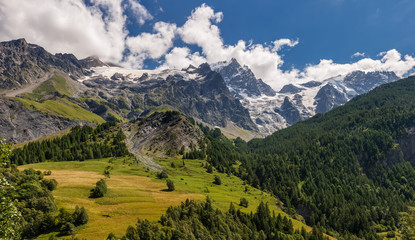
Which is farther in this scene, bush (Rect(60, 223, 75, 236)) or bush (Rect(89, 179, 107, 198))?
bush (Rect(89, 179, 107, 198))

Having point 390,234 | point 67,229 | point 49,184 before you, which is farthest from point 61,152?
point 390,234

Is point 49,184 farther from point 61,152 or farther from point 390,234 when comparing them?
point 390,234

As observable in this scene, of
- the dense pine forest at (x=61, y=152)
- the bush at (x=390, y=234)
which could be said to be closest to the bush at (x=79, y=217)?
the dense pine forest at (x=61, y=152)

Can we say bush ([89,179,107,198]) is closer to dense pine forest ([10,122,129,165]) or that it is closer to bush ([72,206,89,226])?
bush ([72,206,89,226])

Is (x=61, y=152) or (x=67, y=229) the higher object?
(x=61, y=152)

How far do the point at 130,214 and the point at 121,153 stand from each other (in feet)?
405

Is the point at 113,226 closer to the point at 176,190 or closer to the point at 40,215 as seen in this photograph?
the point at 40,215

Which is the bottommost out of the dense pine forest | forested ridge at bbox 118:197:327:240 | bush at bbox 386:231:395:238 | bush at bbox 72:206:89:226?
bush at bbox 386:231:395:238

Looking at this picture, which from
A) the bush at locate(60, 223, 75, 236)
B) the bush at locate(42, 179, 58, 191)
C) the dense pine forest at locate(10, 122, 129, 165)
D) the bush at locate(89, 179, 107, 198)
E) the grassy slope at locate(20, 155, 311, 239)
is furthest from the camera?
the dense pine forest at locate(10, 122, 129, 165)

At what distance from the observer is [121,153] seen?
188000 millimetres

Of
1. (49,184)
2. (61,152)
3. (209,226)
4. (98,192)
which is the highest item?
(61,152)

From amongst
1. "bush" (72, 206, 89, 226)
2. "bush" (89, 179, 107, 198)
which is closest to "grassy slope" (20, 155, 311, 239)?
"bush" (72, 206, 89, 226)

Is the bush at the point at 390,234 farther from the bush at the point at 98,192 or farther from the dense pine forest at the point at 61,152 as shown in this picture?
the dense pine forest at the point at 61,152

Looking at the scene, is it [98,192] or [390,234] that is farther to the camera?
[390,234]
